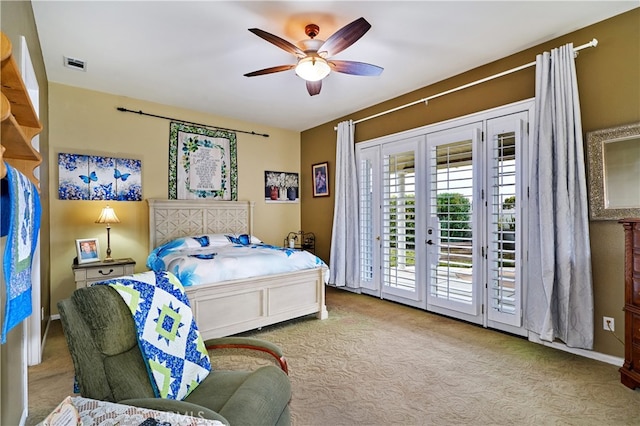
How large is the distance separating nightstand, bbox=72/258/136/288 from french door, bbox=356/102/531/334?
10.6 ft

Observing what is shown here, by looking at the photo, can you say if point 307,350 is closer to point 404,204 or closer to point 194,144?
point 404,204

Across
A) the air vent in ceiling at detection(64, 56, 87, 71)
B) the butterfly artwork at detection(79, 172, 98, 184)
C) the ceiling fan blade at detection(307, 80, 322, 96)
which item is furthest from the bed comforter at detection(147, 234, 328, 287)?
the air vent in ceiling at detection(64, 56, 87, 71)

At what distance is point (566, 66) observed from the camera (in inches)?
109

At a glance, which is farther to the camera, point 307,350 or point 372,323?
point 372,323

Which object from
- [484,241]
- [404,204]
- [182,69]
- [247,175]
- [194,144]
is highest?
[182,69]

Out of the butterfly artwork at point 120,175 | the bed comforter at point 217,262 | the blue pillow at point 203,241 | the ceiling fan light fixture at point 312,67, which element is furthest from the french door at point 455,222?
the butterfly artwork at point 120,175

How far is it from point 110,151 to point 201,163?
1.20m

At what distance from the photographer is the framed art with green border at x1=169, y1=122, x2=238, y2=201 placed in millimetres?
4777

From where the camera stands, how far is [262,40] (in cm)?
294

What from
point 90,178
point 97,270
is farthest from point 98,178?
point 97,270

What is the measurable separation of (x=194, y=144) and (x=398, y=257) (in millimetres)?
3524

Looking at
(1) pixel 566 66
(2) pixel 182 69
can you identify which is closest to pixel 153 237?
(2) pixel 182 69

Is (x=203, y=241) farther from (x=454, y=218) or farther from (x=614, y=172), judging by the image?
(x=614, y=172)

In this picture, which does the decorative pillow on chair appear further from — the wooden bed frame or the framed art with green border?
the framed art with green border
